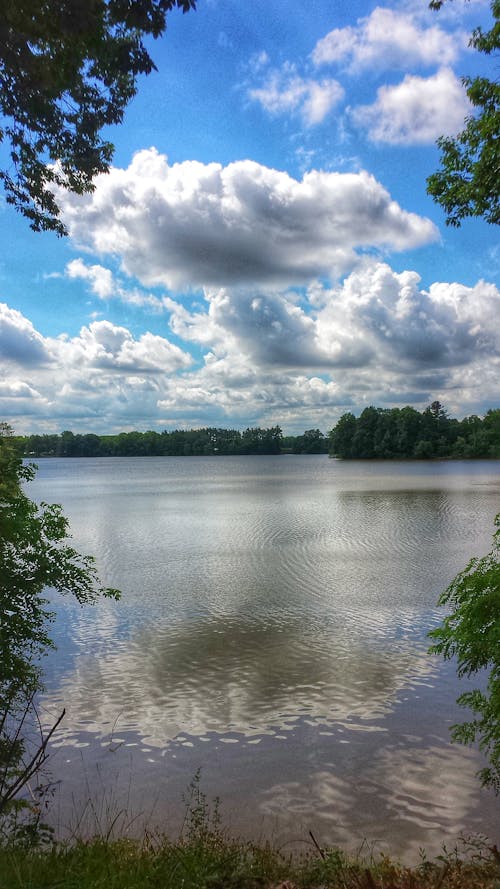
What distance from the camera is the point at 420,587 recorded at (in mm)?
20578

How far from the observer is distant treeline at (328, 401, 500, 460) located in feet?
550

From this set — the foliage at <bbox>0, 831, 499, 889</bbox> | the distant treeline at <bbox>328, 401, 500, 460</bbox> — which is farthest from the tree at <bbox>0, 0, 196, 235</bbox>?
the distant treeline at <bbox>328, 401, 500, 460</bbox>

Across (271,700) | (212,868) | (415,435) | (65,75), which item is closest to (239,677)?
(271,700)

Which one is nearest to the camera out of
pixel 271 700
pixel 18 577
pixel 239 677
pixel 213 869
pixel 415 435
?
pixel 213 869

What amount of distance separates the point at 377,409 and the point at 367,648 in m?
185

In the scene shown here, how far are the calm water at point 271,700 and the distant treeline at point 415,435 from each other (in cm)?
14943

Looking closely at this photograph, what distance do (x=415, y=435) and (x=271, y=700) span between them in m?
173

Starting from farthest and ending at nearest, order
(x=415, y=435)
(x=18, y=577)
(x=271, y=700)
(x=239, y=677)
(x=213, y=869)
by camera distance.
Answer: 1. (x=415, y=435)
2. (x=239, y=677)
3. (x=271, y=700)
4. (x=18, y=577)
5. (x=213, y=869)

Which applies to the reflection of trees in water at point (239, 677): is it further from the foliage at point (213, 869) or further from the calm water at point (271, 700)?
the foliage at point (213, 869)

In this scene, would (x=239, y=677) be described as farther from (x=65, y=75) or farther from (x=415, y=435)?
(x=415, y=435)

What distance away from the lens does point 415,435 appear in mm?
176500

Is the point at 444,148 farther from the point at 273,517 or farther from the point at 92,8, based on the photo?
the point at 273,517

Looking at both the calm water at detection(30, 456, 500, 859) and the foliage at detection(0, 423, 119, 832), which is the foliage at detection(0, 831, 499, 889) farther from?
the foliage at detection(0, 423, 119, 832)

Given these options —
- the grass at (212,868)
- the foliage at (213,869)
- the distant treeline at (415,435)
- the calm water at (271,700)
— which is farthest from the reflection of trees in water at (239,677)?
the distant treeline at (415,435)
